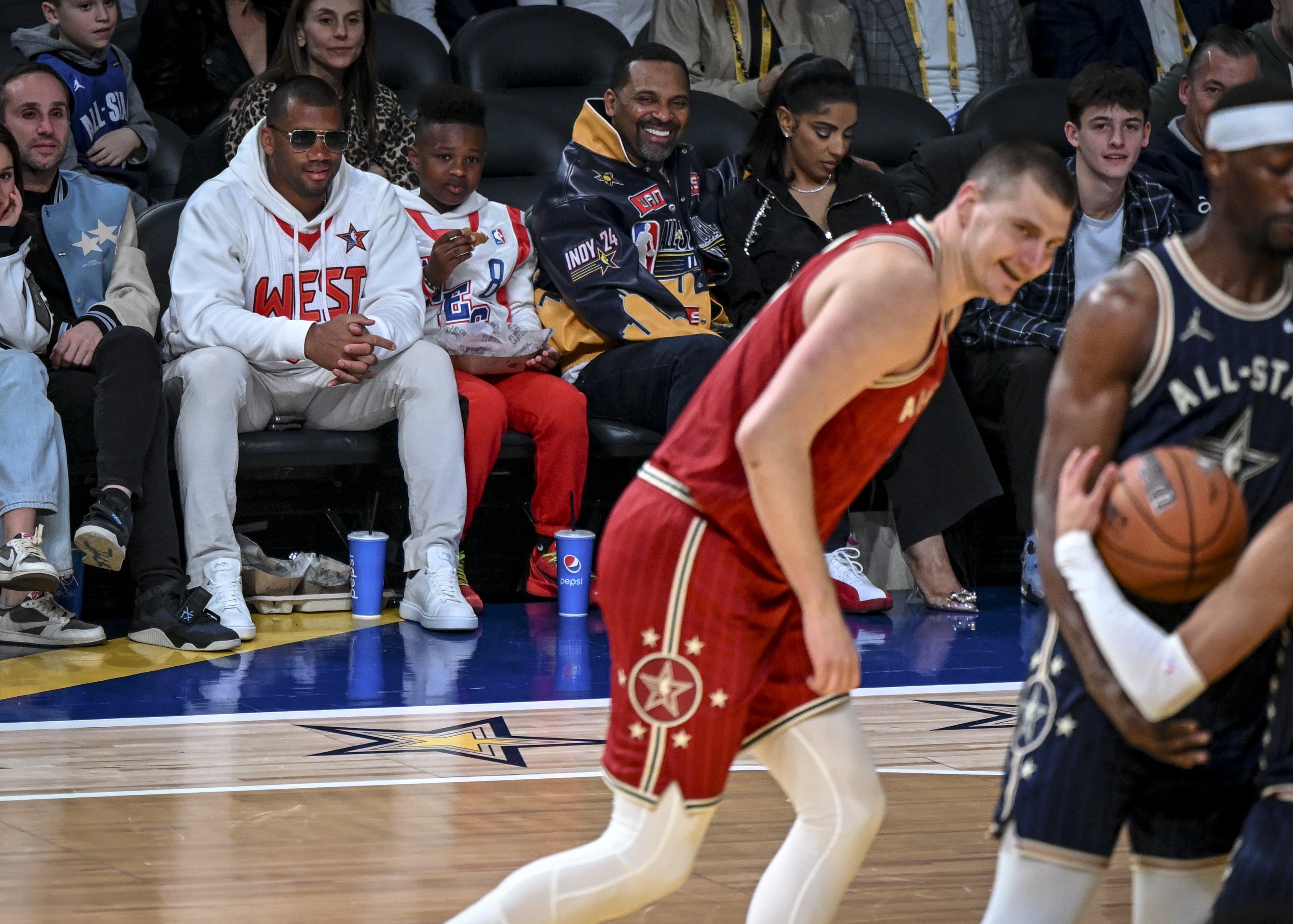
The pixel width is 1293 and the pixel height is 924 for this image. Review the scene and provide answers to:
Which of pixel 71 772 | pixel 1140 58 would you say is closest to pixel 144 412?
pixel 71 772

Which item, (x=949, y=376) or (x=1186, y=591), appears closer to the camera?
(x=1186, y=591)

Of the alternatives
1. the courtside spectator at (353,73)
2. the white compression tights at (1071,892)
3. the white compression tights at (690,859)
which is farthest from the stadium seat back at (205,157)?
the white compression tights at (1071,892)

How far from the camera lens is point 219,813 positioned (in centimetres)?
345

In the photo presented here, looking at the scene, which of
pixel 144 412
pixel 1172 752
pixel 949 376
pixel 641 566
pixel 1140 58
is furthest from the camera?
pixel 1140 58

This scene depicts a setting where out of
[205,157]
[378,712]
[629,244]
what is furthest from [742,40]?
[378,712]

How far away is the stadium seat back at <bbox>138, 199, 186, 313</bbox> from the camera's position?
586 cm

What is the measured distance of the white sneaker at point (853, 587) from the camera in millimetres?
5676

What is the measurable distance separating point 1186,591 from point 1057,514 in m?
0.18

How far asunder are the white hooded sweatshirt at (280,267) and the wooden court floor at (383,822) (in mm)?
1585

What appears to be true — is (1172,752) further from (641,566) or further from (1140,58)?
(1140,58)

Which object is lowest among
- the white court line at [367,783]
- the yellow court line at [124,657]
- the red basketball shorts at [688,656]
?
the yellow court line at [124,657]

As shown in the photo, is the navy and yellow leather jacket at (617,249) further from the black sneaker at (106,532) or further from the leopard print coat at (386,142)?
the black sneaker at (106,532)

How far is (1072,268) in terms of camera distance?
598 cm

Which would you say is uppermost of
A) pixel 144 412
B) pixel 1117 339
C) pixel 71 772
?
pixel 1117 339
